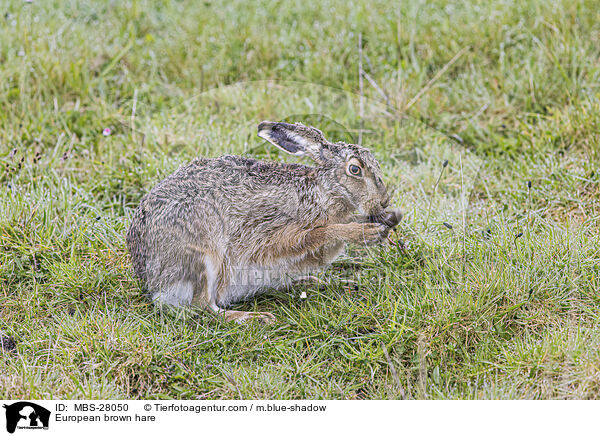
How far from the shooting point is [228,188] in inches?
203

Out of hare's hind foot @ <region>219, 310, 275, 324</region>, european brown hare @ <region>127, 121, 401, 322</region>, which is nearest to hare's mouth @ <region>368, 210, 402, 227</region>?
european brown hare @ <region>127, 121, 401, 322</region>

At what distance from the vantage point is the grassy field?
4.55m

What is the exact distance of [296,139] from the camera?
5.08 m

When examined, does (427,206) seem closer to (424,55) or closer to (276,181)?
(276,181)

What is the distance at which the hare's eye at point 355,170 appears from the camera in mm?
4996

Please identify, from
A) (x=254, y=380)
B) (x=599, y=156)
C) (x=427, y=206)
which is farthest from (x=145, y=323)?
(x=599, y=156)

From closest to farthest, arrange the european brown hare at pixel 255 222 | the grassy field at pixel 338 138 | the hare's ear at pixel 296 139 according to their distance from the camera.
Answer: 1. the grassy field at pixel 338 138
2. the european brown hare at pixel 255 222
3. the hare's ear at pixel 296 139

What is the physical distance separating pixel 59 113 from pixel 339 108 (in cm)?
283

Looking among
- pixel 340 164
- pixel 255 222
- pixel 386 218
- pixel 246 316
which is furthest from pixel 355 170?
pixel 246 316

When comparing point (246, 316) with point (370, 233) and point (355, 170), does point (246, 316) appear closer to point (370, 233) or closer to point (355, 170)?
point (370, 233)
